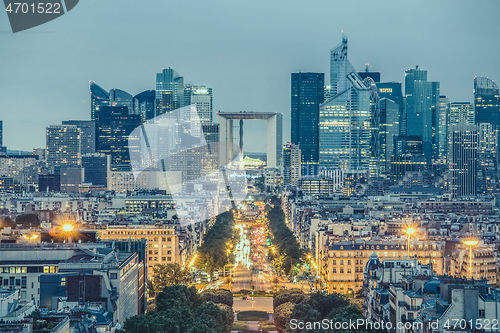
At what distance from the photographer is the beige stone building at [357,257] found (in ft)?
177

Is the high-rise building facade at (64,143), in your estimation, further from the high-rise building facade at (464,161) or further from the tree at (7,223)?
the tree at (7,223)

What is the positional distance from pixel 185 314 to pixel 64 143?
155m

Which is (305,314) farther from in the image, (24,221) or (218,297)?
(24,221)

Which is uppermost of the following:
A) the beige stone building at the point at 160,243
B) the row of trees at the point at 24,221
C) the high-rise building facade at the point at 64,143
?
the high-rise building facade at the point at 64,143

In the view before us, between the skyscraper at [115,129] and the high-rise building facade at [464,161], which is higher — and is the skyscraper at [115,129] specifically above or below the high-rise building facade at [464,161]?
above

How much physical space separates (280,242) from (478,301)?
165 ft

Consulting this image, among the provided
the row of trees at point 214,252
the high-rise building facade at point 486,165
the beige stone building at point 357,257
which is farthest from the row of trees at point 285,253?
the high-rise building facade at point 486,165

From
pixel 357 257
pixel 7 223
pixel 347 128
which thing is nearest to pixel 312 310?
pixel 357 257

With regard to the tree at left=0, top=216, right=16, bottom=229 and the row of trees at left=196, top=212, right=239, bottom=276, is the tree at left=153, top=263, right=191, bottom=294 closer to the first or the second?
the row of trees at left=196, top=212, right=239, bottom=276

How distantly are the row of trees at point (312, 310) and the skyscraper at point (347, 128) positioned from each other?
503 feet

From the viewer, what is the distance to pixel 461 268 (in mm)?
50031

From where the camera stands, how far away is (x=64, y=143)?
18725 centimetres

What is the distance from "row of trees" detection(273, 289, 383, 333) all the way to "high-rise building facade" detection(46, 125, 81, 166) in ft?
488

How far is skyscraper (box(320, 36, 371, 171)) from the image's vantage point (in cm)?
19562
